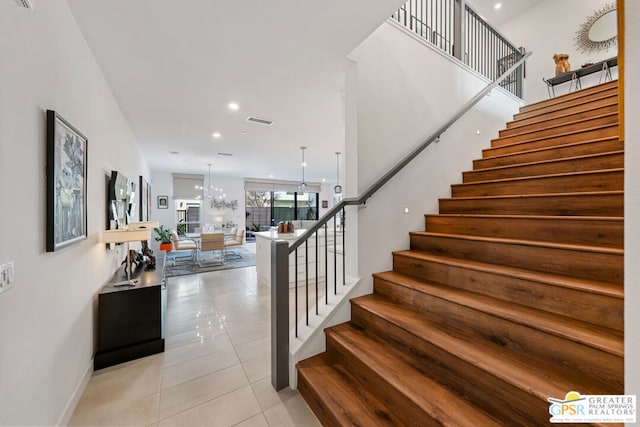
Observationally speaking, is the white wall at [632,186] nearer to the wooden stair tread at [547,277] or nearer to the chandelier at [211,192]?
the wooden stair tread at [547,277]

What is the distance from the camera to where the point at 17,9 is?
1.15m

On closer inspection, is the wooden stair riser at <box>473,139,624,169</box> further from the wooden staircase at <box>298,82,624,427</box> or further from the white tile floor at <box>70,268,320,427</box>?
the white tile floor at <box>70,268,320,427</box>

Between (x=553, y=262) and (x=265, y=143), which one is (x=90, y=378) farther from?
(x=265, y=143)

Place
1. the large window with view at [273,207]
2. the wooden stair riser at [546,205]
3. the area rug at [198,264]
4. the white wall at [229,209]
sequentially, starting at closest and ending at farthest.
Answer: the wooden stair riser at [546,205], the area rug at [198,264], the white wall at [229,209], the large window with view at [273,207]

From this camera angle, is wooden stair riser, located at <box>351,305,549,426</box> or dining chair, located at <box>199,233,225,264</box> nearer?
wooden stair riser, located at <box>351,305,549,426</box>

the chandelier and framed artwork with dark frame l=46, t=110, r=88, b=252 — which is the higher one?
the chandelier

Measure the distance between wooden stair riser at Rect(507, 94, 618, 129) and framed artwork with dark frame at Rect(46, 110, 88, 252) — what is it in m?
4.87

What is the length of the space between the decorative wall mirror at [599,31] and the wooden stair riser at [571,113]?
245cm

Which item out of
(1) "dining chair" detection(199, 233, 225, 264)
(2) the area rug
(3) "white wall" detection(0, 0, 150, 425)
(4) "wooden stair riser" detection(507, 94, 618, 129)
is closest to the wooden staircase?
(4) "wooden stair riser" detection(507, 94, 618, 129)

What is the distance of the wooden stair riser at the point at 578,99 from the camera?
10.5 ft

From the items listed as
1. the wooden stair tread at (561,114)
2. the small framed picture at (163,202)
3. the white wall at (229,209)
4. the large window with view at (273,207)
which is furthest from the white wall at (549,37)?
the small framed picture at (163,202)

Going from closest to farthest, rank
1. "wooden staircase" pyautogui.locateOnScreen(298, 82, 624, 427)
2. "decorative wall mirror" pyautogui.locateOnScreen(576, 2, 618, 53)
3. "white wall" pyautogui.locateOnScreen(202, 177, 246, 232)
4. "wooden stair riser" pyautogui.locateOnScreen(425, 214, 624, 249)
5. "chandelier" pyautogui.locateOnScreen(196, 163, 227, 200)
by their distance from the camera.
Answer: "wooden staircase" pyautogui.locateOnScreen(298, 82, 624, 427), "wooden stair riser" pyautogui.locateOnScreen(425, 214, 624, 249), "decorative wall mirror" pyautogui.locateOnScreen(576, 2, 618, 53), "chandelier" pyautogui.locateOnScreen(196, 163, 227, 200), "white wall" pyautogui.locateOnScreen(202, 177, 246, 232)

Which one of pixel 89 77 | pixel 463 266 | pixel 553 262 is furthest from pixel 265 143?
pixel 553 262

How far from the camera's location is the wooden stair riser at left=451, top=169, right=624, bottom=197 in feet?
6.22
